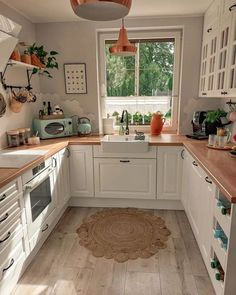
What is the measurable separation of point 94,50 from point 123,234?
2.24m

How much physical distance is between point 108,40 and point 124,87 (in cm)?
63

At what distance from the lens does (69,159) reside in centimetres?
278

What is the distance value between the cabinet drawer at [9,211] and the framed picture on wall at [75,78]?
1.84 meters

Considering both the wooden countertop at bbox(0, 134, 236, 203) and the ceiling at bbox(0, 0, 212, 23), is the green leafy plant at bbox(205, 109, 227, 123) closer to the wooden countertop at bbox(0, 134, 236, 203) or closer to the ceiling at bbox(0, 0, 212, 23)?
the wooden countertop at bbox(0, 134, 236, 203)

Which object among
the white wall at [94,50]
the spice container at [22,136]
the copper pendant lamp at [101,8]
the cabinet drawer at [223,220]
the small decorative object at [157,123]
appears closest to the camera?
the copper pendant lamp at [101,8]

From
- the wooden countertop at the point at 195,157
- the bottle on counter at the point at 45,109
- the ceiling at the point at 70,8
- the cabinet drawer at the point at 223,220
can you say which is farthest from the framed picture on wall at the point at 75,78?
the cabinet drawer at the point at 223,220

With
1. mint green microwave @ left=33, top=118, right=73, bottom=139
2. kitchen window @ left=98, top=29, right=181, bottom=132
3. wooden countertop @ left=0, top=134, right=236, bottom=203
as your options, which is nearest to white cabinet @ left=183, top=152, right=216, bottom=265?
wooden countertop @ left=0, top=134, right=236, bottom=203

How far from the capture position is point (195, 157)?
202 cm

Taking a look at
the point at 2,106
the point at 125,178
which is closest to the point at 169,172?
the point at 125,178

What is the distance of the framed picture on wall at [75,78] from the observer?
3055 mm

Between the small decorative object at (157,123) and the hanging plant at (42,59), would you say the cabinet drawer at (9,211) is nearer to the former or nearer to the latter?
the hanging plant at (42,59)

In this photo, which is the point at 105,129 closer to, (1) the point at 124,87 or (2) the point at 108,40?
(1) the point at 124,87

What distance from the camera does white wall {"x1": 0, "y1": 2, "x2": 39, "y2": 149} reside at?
2369 mm

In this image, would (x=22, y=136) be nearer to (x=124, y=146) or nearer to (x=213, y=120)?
(x=124, y=146)
